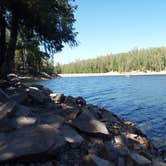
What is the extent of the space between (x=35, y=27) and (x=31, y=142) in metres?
12.8

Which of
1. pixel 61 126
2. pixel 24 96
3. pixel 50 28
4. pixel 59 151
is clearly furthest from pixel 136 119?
pixel 59 151

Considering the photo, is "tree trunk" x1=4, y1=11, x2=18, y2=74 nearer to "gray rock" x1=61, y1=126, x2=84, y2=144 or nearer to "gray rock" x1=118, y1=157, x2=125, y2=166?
"gray rock" x1=61, y1=126, x2=84, y2=144

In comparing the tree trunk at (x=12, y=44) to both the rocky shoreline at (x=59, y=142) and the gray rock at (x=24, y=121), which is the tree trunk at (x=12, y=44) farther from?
the gray rock at (x=24, y=121)

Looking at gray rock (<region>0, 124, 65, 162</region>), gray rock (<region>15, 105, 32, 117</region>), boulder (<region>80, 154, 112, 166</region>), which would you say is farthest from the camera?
gray rock (<region>15, 105, 32, 117</region>)

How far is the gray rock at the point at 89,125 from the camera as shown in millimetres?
9133

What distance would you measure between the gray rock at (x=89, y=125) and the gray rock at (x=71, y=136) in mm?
581

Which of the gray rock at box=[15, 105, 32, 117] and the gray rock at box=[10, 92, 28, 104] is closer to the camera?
the gray rock at box=[15, 105, 32, 117]

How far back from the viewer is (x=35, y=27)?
1886cm

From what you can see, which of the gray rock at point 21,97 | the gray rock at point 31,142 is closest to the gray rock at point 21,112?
the gray rock at point 31,142

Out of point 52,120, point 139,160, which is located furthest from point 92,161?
point 52,120

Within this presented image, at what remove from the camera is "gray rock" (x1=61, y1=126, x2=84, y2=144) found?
26.2 feet

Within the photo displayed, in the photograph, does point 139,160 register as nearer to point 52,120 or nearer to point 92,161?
point 92,161

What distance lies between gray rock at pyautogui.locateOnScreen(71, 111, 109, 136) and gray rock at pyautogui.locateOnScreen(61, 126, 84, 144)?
58 centimetres

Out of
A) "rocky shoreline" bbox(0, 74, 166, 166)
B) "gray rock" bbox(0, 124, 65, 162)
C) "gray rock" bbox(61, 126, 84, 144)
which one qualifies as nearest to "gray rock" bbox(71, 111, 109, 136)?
"rocky shoreline" bbox(0, 74, 166, 166)
